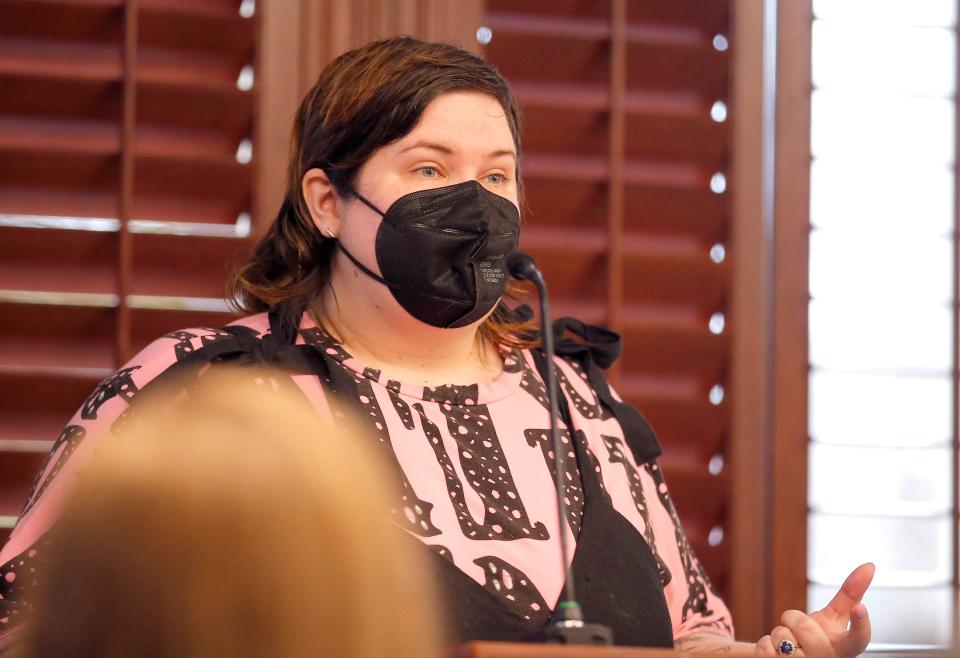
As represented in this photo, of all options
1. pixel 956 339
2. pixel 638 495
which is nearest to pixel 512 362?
pixel 638 495

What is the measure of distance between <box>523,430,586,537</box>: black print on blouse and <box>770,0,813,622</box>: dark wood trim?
0.67 metres

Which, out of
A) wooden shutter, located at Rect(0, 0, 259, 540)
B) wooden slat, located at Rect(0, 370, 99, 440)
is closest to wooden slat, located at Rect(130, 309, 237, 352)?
wooden shutter, located at Rect(0, 0, 259, 540)

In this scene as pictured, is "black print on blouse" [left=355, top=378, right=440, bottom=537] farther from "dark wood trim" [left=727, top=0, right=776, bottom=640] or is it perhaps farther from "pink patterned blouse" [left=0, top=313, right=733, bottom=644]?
"dark wood trim" [left=727, top=0, right=776, bottom=640]

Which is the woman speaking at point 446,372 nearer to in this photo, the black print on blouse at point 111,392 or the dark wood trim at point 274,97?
the black print on blouse at point 111,392

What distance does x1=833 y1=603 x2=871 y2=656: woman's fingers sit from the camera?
175 centimetres

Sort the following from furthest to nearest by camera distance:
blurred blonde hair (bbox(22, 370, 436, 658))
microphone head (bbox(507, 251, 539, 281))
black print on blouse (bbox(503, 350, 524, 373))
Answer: black print on blouse (bbox(503, 350, 524, 373)), microphone head (bbox(507, 251, 539, 281)), blurred blonde hair (bbox(22, 370, 436, 658))

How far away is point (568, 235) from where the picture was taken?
2617 mm

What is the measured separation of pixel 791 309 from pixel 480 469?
0.93 m

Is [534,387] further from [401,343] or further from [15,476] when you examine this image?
[15,476]

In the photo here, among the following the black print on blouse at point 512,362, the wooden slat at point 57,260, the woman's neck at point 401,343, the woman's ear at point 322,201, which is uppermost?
the woman's ear at point 322,201

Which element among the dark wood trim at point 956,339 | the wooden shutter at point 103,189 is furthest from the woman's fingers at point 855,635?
the wooden shutter at point 103,189

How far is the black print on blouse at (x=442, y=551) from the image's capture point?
1.84 metres

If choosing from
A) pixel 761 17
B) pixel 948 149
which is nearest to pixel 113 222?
pixel 761 17

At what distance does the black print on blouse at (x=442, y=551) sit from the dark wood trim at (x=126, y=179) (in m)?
0.82
